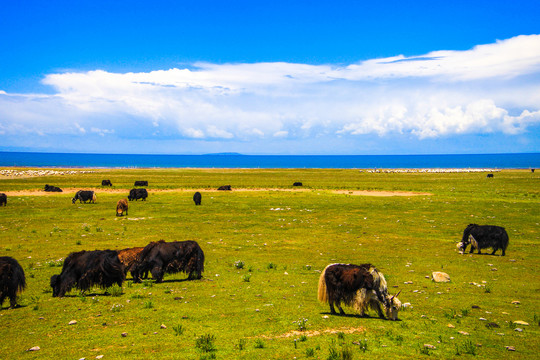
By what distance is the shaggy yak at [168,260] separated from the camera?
15.6m

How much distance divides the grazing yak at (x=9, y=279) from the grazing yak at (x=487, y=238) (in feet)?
70.2

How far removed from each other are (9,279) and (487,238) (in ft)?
74.9

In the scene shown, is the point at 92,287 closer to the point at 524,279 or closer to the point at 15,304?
the point at 15,304

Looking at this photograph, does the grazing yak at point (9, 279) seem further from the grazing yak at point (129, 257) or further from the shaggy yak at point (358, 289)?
the shaggy yak at point (358, 289)

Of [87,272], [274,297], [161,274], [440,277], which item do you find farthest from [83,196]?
[440,277]

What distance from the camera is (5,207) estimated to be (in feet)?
133

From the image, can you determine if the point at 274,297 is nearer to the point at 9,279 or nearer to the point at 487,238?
the point at 9,279

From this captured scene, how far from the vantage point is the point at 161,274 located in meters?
15.6

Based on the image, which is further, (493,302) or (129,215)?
(129,215)

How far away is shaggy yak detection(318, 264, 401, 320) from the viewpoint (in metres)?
11.3

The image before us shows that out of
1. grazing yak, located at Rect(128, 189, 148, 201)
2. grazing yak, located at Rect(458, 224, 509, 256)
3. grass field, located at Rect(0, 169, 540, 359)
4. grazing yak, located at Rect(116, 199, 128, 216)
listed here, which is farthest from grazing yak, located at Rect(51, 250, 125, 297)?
grazing yak, located at Rect(128, 189, 148, 201)

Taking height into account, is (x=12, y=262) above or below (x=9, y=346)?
above

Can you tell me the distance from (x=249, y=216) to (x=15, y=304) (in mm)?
24248

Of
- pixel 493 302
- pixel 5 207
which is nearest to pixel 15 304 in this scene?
pixel 493 302
